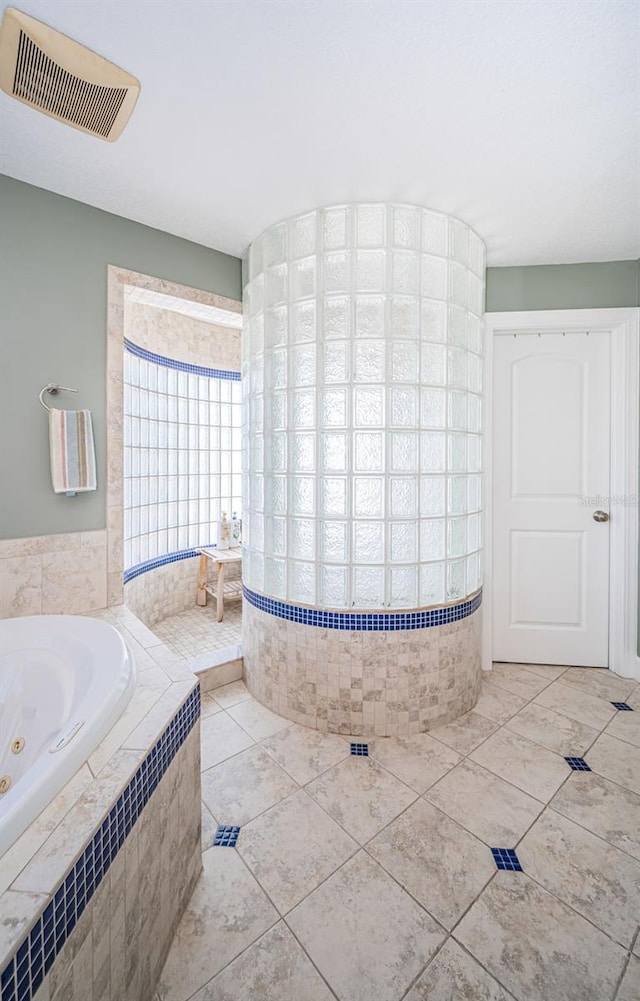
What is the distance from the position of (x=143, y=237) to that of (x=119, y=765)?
2.28 m

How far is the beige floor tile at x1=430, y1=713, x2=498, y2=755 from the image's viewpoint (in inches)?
74.6

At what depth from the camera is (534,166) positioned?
164cm

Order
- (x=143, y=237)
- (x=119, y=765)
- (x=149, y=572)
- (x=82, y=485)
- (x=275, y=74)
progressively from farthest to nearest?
(x=149, y=572)
(x=143, y=237)
(x=82, y=485)
(x=275, y=74)
(x=119, y=765)

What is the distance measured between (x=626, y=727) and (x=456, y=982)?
152 centimetres

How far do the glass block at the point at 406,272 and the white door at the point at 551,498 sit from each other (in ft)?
2.99

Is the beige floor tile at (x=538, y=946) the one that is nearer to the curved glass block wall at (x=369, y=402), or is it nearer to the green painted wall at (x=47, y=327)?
the curved glass block wall at (x=369, y=402)

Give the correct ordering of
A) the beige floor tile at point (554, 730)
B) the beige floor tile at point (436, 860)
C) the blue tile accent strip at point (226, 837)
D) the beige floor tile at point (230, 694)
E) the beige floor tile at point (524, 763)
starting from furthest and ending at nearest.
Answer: the beige floor tile at point (230, 694)
the beige floor tile at point (554, 730)
the beige floor tile at point (524, 763)
the blue tile accent strip at point (226, 837)
the beige floor tile at point (436, 860)

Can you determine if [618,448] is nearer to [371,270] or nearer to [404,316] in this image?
[404,316]

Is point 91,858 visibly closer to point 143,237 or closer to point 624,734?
point 624,734

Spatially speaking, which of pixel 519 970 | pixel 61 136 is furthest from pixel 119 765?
pixel 61 136

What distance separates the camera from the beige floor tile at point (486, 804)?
1.45 m

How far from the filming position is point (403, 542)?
196 cm

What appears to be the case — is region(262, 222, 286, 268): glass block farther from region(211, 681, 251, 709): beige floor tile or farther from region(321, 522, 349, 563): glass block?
region(211, 681, 251, 709): beige floor tile

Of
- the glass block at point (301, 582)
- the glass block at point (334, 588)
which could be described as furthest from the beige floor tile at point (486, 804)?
the glass block at point (301, 582)
